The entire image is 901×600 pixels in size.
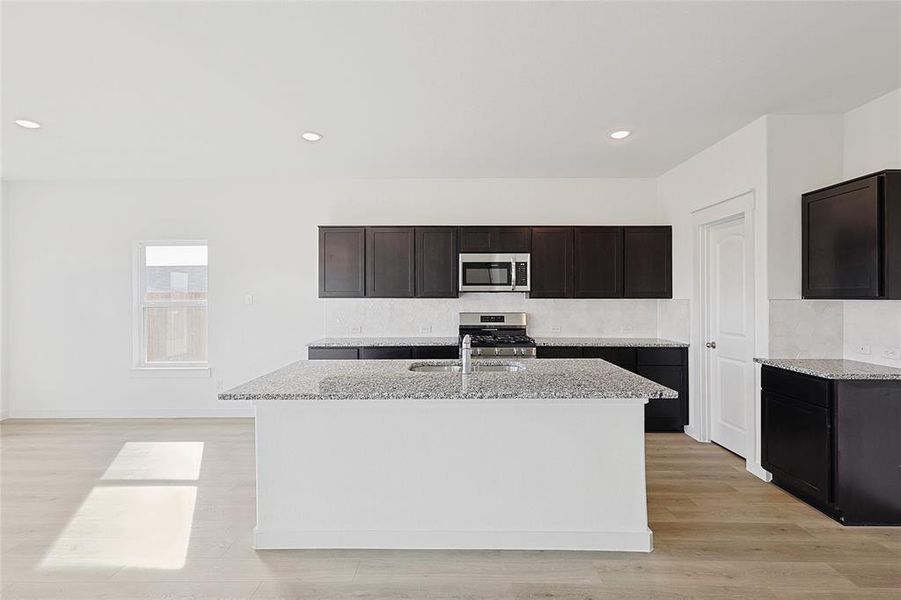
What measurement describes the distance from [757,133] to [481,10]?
259 centimetres

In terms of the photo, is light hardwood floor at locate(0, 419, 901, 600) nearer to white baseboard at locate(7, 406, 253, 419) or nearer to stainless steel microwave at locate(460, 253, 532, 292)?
white baseboard at locate(7, 406, 253, 419)

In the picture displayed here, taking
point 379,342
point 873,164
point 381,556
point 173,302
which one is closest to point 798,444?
point 873,164

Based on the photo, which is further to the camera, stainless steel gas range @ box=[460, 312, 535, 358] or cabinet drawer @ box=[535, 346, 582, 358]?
stainless steel gas range @ box=[460, 312, 535, 358]

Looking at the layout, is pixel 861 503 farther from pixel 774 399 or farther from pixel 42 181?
pixel 42 181

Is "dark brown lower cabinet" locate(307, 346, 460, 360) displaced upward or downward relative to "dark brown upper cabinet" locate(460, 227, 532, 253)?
downward

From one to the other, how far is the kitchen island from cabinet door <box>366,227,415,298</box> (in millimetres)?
2742

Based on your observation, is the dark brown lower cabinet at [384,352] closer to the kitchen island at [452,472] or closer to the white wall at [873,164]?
the kitchen island at [452,472]

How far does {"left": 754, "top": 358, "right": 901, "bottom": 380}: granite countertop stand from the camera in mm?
2941

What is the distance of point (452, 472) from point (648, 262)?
3616mm

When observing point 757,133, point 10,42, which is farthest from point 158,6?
point 757,133

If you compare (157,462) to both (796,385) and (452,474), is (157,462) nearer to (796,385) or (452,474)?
(452,474)

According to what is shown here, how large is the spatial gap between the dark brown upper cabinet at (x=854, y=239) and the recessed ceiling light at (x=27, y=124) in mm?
5661

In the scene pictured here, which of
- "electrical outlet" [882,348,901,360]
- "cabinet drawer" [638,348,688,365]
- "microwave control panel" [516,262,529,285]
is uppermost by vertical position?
"microwave control panel" [516,262,529,285]

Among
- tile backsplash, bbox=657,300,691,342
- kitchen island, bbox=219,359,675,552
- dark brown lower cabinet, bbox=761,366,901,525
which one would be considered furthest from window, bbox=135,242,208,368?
dark brown lower cabinet, bbox=761,366,901,525
